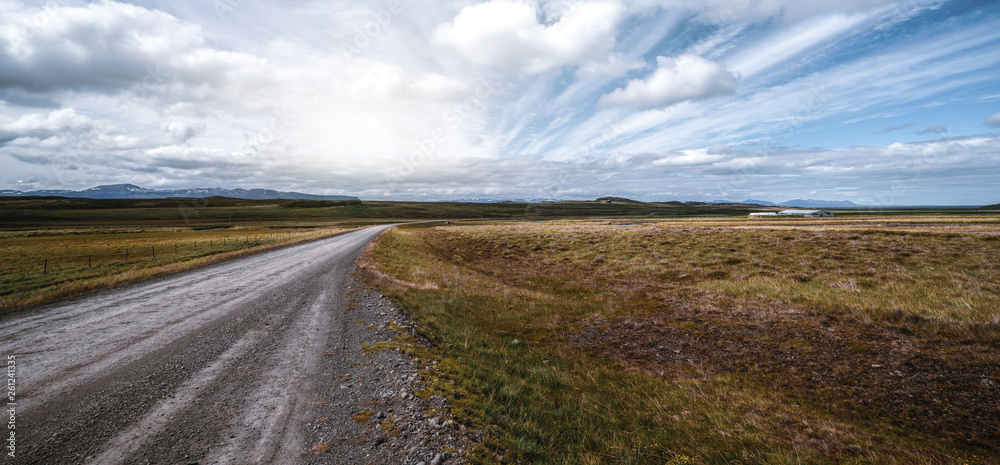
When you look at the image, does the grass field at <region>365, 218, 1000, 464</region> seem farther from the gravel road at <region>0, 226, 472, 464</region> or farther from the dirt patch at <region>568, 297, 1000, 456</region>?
the gravel road at <region>0, 226, 472, 464</region>

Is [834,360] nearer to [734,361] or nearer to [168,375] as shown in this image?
[734,361]

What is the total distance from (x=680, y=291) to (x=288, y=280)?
849 inches

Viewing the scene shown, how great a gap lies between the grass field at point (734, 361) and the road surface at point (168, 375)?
3155 mm

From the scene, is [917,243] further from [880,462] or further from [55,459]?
[55,459]

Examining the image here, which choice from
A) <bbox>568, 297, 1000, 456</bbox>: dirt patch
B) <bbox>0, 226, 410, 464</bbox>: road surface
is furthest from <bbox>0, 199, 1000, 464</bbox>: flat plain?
<bbox>0, 226, 410, 464</bbox>: road surface

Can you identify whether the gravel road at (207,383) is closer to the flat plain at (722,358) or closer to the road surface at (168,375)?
the road surface at (168,375)

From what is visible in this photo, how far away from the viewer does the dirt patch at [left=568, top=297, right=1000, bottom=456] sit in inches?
281

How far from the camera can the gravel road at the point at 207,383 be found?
16.8ft

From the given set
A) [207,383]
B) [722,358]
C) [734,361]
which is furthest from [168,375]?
[734,361]

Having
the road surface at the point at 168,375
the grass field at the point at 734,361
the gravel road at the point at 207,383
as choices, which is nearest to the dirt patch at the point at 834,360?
the grass field at the point at 734,361

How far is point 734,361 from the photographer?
33.8 feet

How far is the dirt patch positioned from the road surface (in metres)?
9.20

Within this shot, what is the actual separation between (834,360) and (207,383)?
15794 mm

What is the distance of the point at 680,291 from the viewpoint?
18516mm
